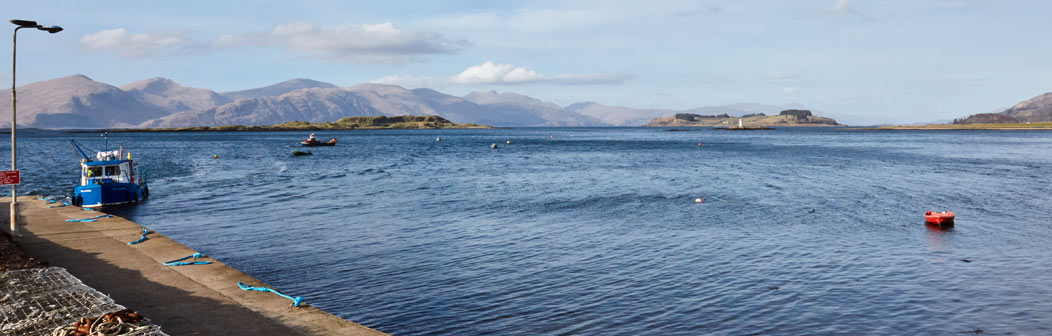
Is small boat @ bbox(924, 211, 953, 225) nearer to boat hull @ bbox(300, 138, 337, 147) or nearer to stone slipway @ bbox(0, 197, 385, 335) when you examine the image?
stone slipway @ bbox(0, 197, 385, 335)

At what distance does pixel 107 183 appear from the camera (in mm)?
39781

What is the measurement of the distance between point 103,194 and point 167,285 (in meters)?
27.3

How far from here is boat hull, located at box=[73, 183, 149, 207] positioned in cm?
3878

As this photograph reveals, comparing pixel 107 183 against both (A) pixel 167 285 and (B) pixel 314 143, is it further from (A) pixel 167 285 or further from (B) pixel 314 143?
(B) pixel 314 143

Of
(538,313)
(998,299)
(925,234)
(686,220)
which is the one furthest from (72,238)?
(925,234)

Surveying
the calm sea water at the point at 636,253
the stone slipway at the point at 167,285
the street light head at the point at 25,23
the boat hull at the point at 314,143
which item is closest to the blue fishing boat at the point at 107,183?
the calm sea water at the point at 636,253

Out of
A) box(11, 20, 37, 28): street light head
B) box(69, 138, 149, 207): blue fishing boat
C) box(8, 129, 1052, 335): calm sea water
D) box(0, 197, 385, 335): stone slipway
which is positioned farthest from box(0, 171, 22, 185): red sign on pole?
box(69, 138, 149, 207): blue fishing boat

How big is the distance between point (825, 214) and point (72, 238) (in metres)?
35.3

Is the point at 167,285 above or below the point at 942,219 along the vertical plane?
below

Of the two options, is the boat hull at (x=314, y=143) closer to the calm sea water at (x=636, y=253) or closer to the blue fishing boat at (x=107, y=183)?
the calm sea water at (x=636, y=253)

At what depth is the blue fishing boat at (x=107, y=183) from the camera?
39.0 m

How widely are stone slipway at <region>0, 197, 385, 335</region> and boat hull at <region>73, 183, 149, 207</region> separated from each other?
515 inches

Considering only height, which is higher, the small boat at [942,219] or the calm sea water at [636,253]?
the small boat at [942,219]

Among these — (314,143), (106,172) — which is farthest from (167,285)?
(314,143)
